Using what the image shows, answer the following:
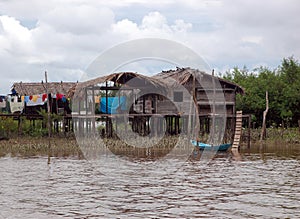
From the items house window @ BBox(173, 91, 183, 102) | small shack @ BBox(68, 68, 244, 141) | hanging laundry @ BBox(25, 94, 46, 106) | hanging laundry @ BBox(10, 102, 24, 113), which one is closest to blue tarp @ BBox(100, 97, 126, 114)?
small shack @ BBox(68, 68, 244, 141)

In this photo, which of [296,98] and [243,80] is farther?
[243,80]

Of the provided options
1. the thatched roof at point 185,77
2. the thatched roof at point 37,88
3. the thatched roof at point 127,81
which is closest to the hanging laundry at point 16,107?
the thatched roof at point 37,88

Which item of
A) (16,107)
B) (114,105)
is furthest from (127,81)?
(16,107)

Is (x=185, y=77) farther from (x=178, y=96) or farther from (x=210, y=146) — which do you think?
(x=210, y=146)

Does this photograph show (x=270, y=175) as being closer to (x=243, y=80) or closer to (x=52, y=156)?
(x=52, y=156)

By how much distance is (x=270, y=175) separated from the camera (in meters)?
15.8

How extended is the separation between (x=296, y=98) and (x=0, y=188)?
22.3m

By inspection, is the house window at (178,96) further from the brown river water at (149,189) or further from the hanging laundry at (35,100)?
the brown river water at (149,189)

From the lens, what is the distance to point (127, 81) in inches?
1071

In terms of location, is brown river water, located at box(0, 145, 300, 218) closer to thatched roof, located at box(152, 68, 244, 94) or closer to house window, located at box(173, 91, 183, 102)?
thatched roof, located at box(152, 68, 244, 94)

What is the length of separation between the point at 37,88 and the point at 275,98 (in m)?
13.6

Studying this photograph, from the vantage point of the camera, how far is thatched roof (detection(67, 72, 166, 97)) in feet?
85.5

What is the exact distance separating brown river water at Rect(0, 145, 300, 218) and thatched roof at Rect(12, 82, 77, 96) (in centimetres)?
1404

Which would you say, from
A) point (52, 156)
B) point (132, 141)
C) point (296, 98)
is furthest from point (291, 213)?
point (296, 98)
